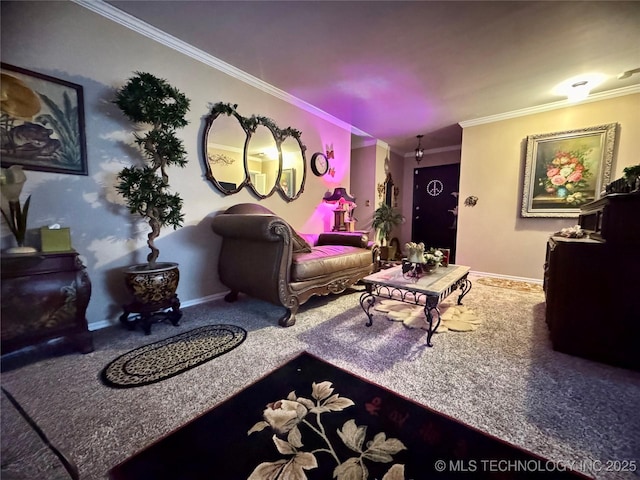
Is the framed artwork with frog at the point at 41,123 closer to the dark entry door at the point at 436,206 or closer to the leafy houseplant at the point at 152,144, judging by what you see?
the leafy houseplant at the point at 152,144

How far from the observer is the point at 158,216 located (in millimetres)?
1789

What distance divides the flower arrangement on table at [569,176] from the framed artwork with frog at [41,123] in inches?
195

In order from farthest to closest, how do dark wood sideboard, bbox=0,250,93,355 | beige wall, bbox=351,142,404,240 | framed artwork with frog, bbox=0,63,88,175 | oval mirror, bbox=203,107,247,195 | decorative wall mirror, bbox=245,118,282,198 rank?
beige wall, bbox=351,142,404,240, decorative wall mirror, bbox=245,118,282,198, oval mirror, bbox=203,107,247,195, framed artwork with frog, bbox=0,63,88,175, dark wood sideboard, bbox=0,250,93,355

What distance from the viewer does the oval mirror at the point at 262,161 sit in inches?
106

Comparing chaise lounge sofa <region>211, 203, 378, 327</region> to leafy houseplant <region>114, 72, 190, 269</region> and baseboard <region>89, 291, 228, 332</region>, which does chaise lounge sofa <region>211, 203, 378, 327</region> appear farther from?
leafy houseplant <region>114, 72, 190, 269</region>

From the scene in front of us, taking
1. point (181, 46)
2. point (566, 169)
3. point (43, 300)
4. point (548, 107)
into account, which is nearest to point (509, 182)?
point (566, 169)

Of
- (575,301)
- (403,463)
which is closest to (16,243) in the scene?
(403,463)

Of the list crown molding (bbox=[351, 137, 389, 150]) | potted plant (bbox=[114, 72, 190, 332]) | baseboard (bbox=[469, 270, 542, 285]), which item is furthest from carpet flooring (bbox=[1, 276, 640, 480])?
crown molding (bbox=[351, 137, 389, 150])

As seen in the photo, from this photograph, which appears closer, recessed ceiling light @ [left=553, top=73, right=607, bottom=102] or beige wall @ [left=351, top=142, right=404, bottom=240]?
recessed ceiling light @ [left=553, top=73, right=607, bottom=102]

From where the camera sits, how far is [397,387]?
1185 millimetres

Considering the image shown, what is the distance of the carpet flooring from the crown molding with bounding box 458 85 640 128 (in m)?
3.01

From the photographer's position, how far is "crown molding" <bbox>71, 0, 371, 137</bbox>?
5.61 ft

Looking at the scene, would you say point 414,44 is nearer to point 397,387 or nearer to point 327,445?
point 397,387

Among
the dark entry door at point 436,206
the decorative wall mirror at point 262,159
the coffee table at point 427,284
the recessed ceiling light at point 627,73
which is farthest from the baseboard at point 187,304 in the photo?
the recessed ceiling light at point 627,73
